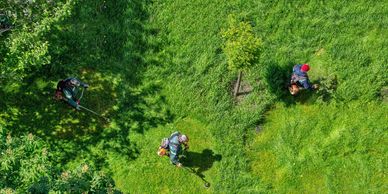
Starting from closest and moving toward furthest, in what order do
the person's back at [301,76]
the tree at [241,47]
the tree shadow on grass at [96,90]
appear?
1. the tree at [241,47]
2. the person's back at [301,76]
3. the tree shadow on grass at [96,90]

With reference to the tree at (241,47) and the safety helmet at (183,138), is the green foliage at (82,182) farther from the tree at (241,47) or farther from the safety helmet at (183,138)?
the tree at (241,47)

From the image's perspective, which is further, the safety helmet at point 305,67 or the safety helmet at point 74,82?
the safety helmet at point 305,67

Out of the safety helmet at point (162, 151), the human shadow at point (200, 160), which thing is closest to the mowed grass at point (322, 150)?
the human shadow at point (200, 160)

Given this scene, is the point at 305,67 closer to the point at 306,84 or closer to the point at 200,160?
the point at 306,84

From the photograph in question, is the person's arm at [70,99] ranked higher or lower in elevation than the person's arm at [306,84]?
lower

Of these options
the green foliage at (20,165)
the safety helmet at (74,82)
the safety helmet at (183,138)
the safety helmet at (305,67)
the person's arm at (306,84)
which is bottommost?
the safety helmet at (74,82)

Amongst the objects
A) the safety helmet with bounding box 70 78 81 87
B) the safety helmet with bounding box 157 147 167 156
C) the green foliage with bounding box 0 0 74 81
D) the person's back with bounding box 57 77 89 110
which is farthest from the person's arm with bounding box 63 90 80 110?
the safety helmet with bounding box 157 147 167 156

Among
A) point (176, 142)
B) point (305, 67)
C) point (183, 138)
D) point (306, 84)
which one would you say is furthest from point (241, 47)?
point (176, 142)

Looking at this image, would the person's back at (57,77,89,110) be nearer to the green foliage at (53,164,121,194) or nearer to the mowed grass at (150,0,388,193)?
the mowed grass at (150,0,388,193)
